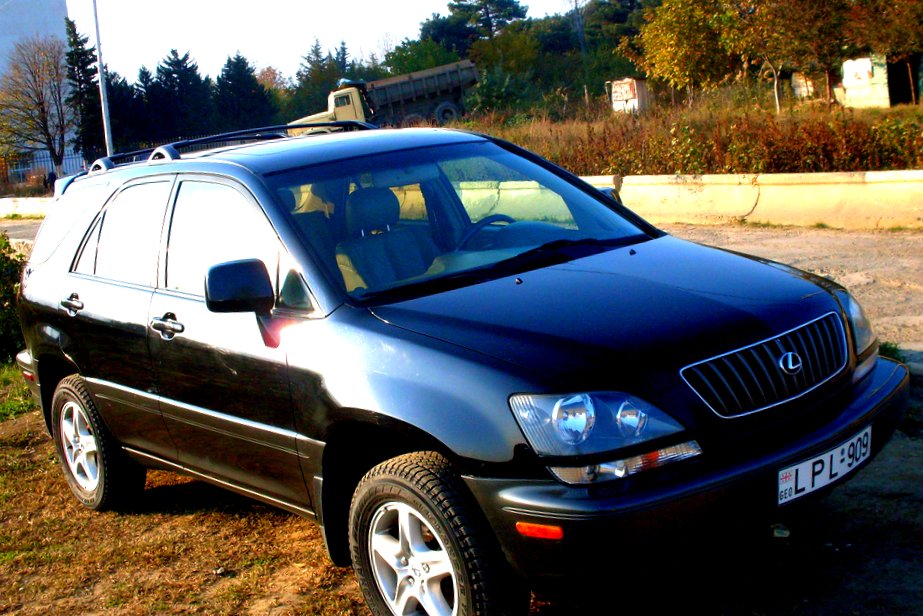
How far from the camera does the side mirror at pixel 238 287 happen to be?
386 centimetres

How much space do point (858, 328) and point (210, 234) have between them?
2681 millimetres

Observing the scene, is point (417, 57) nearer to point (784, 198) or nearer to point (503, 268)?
point (784, 198)

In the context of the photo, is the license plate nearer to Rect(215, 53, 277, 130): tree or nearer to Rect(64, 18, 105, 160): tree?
Rect(64, 18, 105, 160): tree

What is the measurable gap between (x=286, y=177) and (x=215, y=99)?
2677 inches

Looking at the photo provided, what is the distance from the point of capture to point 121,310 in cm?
487

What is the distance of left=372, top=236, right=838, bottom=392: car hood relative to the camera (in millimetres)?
3143

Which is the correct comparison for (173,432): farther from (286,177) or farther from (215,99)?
(215,99)

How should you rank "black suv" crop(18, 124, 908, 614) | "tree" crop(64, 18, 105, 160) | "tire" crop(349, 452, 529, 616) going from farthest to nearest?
"tree" crop(64, 18, 105, 160), "tire" crop(349, 452, 529, 616), "black suv" crop(18, 124, 908, 614)

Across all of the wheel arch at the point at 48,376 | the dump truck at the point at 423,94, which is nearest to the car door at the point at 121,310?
the wheel arch at the point at 48,376

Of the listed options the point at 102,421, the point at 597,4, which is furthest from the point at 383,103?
the point at 597,4

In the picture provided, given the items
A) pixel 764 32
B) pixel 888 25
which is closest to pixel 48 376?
pixel 764 32

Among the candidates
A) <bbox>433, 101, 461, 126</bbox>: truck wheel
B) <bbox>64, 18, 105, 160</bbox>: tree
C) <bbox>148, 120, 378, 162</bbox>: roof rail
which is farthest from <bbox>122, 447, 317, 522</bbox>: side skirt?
<bbox>64, 18, 105, 160</bbox>: tree

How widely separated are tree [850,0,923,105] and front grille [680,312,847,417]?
2383 cm

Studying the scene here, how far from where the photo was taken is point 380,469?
3.45 m
